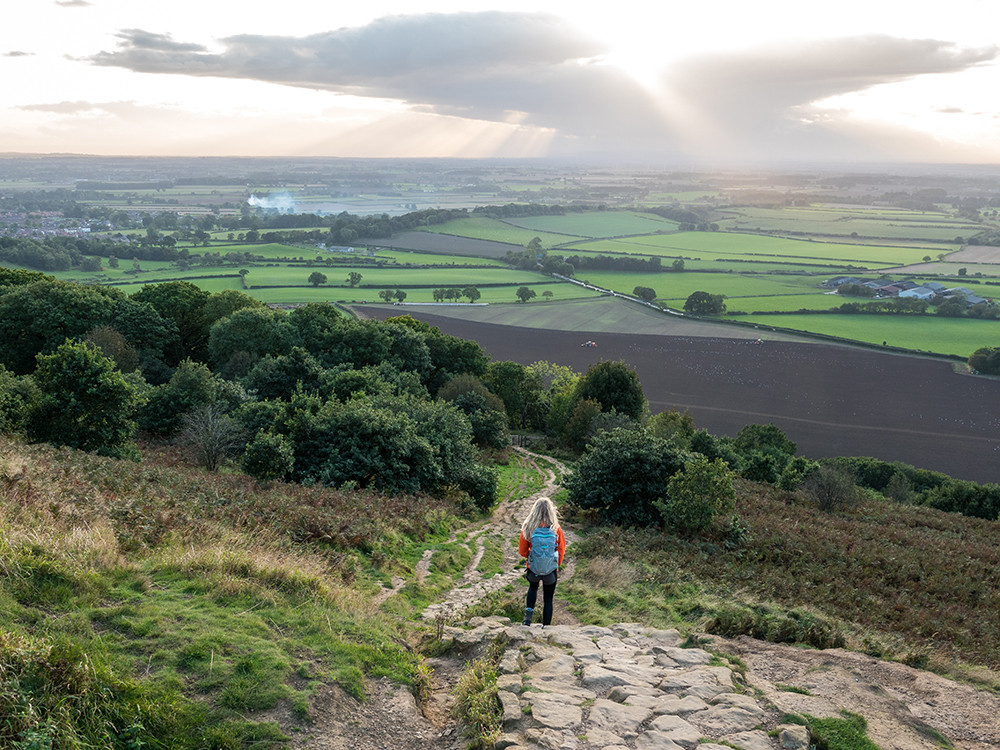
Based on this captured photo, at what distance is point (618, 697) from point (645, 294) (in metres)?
101

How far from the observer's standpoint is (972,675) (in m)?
11.5

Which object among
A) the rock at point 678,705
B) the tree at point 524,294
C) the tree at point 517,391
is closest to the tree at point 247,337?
the tree at point 517,391

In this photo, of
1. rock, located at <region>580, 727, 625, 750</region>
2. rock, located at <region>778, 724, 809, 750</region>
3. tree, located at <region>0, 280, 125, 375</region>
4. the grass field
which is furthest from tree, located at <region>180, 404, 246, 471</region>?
the grass field

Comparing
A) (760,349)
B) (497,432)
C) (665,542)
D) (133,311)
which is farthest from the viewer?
(760,349)

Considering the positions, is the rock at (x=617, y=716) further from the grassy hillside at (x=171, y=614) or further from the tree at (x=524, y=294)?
the tree at (x=524, y=294)

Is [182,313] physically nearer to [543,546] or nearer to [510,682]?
[543,546]

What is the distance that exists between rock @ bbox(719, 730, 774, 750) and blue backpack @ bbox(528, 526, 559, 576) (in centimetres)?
396

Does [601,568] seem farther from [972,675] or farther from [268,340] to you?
[268,340]

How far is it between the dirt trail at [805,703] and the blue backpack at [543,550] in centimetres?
213

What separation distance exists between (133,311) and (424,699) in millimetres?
45096

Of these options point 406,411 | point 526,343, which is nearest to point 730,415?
point 526,343

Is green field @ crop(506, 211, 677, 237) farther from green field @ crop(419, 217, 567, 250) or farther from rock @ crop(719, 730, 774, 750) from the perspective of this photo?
rock @ crop(719, 730, 774, 750)

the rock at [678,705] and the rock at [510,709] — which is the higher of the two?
the rock at [510,709]

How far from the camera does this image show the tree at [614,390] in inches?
1875
